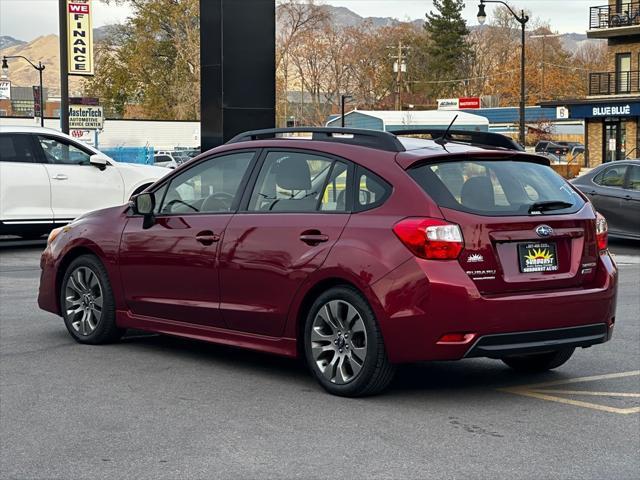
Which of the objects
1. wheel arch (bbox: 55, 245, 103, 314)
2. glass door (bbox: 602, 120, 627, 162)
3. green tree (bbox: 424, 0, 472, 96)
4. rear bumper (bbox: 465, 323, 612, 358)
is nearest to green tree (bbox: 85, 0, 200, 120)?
glass door (bbox: 602, 120, 627, 162)

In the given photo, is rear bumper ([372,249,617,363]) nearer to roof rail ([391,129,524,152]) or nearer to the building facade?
roof rail ([391,129,524,152])

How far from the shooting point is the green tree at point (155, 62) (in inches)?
3346

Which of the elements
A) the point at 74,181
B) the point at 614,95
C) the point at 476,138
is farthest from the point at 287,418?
the point at 614,95

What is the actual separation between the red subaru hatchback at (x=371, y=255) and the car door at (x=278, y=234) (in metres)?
0.01

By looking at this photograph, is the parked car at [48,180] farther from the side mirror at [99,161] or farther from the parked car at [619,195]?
the parked car at [619,195]

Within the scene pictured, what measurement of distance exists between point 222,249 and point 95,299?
5.41ft

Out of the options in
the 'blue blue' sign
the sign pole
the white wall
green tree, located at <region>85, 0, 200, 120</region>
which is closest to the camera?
the sign pole

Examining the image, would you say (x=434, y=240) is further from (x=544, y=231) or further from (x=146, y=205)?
(x=146, y=205)

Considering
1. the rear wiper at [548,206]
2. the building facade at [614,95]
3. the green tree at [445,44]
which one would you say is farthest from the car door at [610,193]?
the green tree at [445,44]

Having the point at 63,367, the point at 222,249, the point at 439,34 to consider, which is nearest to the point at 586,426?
the point at 222,249

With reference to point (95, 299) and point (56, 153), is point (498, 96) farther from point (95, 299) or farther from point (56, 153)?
point (95, 299)

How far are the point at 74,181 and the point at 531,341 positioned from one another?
1280 cm

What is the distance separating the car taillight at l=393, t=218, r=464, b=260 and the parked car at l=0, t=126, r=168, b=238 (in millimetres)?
11843

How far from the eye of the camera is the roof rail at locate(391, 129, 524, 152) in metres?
7.98
